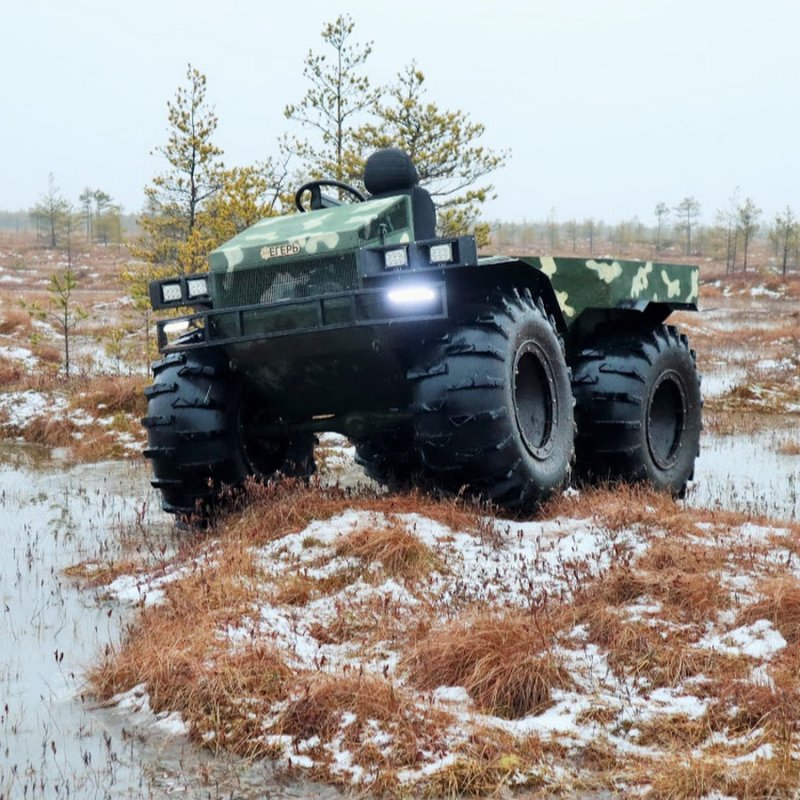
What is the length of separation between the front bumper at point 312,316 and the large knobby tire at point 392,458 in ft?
4.87

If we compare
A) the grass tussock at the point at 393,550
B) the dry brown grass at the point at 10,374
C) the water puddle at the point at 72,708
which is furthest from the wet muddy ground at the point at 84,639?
the dry brown grass at the point at 10,374

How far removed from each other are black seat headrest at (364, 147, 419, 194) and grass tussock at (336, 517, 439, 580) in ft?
9.95

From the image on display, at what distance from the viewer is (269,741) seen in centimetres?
364

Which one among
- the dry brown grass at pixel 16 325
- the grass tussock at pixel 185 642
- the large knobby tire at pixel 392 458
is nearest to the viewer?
the grass tussock at pixel 185 642

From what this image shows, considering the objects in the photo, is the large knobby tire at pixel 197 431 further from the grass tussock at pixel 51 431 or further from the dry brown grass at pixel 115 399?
the dry brown grass at pixel 115 399

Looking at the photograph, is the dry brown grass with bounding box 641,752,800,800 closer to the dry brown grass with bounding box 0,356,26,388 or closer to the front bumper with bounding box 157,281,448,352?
the front bumper with bounding box 157,281,448,352

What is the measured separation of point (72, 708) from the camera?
4.10 meters

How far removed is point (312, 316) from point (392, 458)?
1981 mm

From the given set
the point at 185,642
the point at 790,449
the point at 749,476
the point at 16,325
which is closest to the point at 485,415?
the point at 185,642

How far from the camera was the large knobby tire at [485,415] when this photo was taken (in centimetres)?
605

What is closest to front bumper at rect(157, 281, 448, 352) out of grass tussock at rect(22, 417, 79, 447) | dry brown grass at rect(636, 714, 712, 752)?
dry brown grass at rect(636, 714, 712, 752)

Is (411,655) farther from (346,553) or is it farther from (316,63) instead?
(316,63)

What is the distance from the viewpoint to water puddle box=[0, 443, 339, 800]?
3.37 metres

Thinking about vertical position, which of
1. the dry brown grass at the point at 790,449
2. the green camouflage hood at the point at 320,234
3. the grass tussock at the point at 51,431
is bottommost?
the dry brown grass at the point at 790,449
